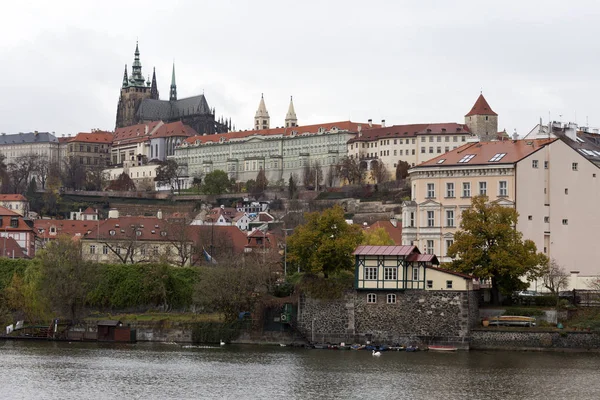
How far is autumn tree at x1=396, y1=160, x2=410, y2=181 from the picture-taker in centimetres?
18812

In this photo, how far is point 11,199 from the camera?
595ft

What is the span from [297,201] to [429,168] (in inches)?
4365

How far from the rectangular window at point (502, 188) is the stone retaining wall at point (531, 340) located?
13.1 meters

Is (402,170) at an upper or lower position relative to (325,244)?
upper

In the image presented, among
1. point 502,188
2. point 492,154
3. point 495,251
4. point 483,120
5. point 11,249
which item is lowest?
point 495,251

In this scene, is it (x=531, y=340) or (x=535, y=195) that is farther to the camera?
(x=535, y=195)

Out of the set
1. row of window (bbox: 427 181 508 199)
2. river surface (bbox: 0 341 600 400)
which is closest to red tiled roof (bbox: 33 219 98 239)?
row of window (bbox: 427 181 508 199)

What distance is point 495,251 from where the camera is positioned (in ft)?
227

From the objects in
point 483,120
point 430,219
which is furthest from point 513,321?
point 483,120

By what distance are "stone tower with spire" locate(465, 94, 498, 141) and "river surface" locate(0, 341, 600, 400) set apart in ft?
399

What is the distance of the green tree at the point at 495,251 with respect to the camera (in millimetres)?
68375

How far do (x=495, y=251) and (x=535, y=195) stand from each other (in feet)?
28.7

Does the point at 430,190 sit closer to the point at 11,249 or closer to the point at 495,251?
the point at 495,251

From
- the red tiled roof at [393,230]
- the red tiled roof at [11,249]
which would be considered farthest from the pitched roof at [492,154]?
the red tiled roof at [11,249]
